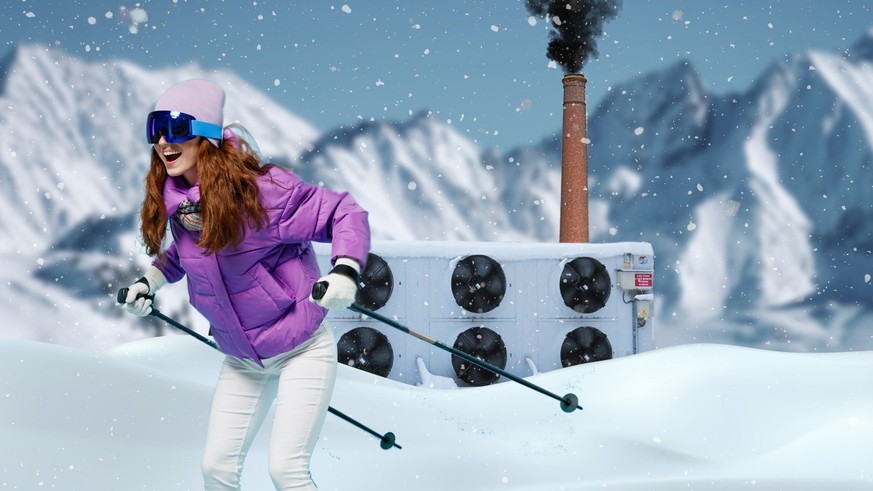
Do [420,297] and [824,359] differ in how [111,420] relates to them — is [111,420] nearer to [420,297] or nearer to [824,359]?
[420,297]

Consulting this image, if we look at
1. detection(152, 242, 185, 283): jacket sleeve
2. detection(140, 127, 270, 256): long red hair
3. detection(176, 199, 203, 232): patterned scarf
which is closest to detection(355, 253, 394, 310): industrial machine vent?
detection(152, 242, 185, 283): jacket sleeve

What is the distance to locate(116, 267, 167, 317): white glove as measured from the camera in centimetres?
344

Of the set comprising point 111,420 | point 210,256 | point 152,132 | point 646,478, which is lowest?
point 646,478

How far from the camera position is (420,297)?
32.0 ft

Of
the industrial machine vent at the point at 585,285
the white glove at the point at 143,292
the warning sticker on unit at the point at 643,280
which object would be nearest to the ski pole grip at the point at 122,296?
the white glove at the point at 143,292

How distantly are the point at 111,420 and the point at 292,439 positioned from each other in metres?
3.12

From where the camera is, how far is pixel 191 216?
303 cm

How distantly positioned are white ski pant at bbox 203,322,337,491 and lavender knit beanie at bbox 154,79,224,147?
0.83 meters

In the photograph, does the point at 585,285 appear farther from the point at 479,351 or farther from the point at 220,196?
the point at 220,196

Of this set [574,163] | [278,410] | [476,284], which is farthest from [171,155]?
[574,163]

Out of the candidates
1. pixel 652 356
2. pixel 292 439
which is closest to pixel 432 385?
pixel 652 356

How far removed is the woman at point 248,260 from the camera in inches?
117

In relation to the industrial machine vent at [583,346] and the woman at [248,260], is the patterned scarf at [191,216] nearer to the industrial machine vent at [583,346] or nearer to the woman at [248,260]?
the woman at [248,260]

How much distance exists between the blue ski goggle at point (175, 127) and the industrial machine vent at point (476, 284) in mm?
6804
